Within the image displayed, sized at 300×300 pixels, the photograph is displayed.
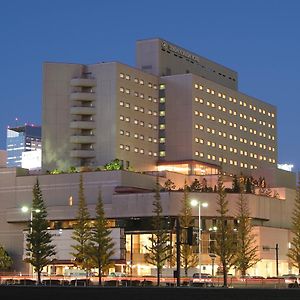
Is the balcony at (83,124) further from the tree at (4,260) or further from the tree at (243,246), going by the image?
the tree at (243,246)

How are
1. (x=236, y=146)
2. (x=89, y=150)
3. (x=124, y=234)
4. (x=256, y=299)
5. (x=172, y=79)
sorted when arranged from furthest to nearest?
(x=236, y=146) → (x=172, y=79) → (x=89, y=150) → (x=124, y=234) → (x=256, y=299)

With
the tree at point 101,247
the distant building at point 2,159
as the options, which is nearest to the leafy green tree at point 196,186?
the tree at point 101,247

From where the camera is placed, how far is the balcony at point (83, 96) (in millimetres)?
155000

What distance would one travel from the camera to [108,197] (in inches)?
5404

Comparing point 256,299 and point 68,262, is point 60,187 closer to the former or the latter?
point 68,262

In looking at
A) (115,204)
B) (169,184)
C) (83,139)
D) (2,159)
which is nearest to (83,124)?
(83,139)

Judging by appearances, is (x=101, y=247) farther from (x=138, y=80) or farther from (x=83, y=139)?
(x=138, y=80)

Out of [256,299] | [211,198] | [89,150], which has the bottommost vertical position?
[256,299]

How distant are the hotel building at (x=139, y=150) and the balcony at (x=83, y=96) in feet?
0.45

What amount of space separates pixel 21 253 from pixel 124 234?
22091 millimetres

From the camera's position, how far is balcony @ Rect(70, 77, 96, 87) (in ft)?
509

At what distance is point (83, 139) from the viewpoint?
154m

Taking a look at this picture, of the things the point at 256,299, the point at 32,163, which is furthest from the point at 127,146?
the point at 256,299

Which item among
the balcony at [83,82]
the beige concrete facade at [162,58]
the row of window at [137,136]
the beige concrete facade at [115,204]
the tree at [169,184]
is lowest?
the beige concrete facade at [115,204]
